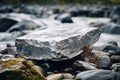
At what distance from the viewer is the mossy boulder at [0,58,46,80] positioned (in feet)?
18.6

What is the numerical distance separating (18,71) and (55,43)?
5.61 feet

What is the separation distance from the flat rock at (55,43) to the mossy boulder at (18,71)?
1.21 m

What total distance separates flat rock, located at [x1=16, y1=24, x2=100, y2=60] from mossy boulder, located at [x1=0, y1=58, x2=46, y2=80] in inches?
47.8

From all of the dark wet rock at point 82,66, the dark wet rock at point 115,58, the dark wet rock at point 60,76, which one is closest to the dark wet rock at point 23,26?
the dark wet rock at point 115,58

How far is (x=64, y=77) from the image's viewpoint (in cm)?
669

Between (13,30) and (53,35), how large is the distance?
8.17 m

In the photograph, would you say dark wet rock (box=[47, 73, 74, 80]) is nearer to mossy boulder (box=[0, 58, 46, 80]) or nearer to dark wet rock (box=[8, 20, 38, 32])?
mossy boulder (box=[0, 58, 46, 80])

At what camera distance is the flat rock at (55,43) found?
7156mm

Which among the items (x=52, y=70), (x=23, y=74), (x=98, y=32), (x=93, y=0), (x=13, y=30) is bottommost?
(x=23, y=74)

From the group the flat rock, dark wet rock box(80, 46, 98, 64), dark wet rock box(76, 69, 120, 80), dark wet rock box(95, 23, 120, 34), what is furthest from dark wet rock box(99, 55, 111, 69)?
dark wet rock box(95, 23, 120, 34)

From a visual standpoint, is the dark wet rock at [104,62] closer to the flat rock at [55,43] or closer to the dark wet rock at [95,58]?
the dark wet rock at [95,58]

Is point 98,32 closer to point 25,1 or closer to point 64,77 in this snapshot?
point 64,77

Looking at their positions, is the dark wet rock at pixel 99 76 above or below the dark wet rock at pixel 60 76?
below

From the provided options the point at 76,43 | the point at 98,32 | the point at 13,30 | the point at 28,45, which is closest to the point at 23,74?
the point at 28,45
